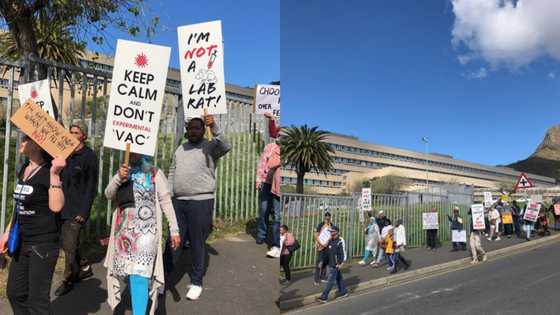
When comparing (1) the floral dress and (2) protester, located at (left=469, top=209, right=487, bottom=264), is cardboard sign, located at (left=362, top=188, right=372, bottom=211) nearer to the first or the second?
(1) the floral dress

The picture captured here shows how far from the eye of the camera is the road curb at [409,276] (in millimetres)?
7312

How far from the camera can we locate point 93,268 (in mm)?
5770

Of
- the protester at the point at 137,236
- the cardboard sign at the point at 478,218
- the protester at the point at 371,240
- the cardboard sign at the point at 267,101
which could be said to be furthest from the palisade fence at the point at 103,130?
the cardboard sign at the point at 478,218

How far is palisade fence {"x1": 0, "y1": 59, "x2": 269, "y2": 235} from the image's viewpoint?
5.88 m

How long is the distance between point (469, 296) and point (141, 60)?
7277 millimetres

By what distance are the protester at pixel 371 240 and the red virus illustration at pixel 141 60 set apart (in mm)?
5443

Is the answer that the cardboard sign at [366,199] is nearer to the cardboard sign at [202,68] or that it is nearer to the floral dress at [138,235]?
the cardboard sign at [202,68]

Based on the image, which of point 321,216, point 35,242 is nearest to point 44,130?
point 35,242

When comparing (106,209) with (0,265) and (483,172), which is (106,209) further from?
(483,172)

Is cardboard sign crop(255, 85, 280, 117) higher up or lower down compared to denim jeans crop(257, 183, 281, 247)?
higher up

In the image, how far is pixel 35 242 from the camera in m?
3.82

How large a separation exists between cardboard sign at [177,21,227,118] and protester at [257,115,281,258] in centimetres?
145

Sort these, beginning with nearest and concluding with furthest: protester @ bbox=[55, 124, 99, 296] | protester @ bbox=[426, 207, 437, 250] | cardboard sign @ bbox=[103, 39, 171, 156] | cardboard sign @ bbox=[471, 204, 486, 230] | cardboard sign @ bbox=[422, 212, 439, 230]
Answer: cardboard sign @ bbox=[103, 39, 171, 156], protester @ bbox=[55, 124, 99, 296], cardboard sign @ bbox=[471, 204, 486, 230], cardboard sign @ bbox=[422, 212, 439, 230], protester @ bbox=[426, 207, 437, 250]

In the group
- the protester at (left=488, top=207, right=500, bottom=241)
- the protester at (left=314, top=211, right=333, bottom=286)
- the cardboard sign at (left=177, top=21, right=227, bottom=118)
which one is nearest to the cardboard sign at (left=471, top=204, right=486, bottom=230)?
the protester at (left=488, top=207, right=500, bottom=241)
